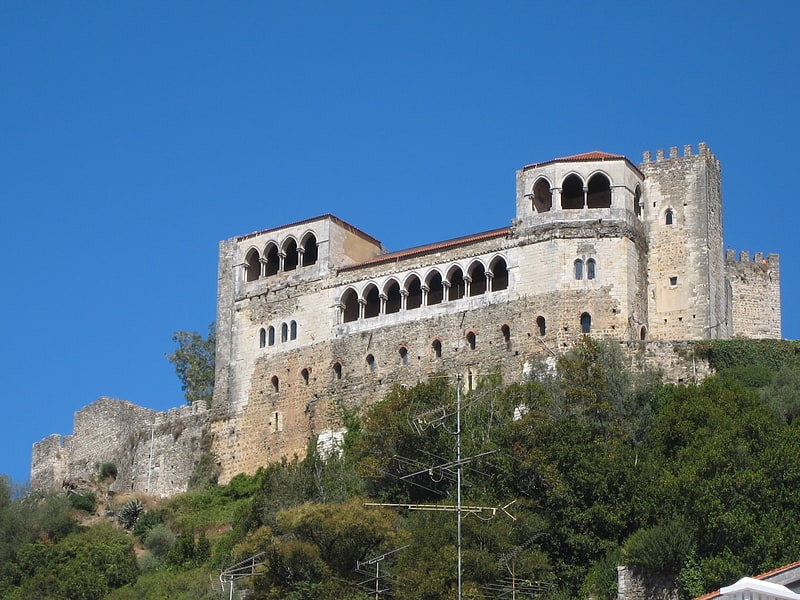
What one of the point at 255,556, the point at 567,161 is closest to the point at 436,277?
the point at 567,161

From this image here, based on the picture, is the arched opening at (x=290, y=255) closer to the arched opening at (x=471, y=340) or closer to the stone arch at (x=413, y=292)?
the stone arch at (x=413, y=292)

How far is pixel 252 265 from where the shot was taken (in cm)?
6856

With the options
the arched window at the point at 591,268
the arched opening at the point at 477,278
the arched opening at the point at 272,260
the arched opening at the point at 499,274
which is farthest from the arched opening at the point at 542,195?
the arched opening at the point at 272,260

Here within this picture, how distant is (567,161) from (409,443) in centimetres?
1372

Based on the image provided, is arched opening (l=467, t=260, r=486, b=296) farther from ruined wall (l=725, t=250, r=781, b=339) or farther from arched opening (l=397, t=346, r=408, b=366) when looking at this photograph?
ruined wall (l=725, t=250, r=781, b=339)

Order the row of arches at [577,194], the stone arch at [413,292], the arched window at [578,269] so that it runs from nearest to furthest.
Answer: the arched window at [578,269] < the row of arches at [577,194] < the stone arch at [413,292]

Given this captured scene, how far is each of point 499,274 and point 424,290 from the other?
3062mm

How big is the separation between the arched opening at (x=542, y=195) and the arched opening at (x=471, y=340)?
5257 millimetres

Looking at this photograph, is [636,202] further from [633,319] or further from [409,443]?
[409,443]

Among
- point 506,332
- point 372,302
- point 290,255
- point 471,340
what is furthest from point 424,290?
point 290,255

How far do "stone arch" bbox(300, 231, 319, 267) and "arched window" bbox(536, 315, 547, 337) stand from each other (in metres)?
11.6

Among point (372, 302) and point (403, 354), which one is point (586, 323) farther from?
point (372, 302)

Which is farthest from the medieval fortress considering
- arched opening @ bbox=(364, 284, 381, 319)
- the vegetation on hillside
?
the vegetation on hillside

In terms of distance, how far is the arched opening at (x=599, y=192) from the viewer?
201ft
